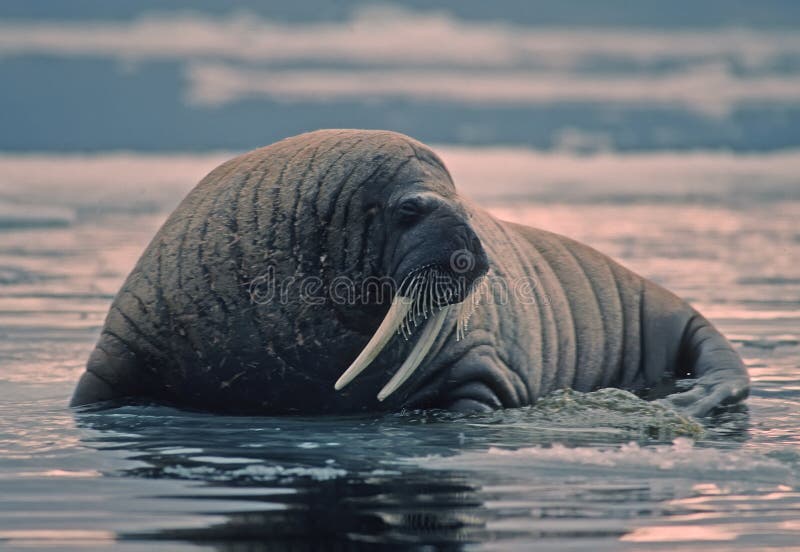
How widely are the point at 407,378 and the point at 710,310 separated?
6326mm

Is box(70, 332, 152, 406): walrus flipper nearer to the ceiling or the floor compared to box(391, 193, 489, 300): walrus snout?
nearer to the floor

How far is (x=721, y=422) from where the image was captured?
8.41 m

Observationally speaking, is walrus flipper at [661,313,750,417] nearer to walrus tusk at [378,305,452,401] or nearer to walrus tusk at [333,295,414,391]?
walrus tusk at [378,305,452,401]

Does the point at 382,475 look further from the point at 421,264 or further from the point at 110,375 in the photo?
the point at 110,375

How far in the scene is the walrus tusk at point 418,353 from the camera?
7.79m

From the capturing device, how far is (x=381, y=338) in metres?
7.75

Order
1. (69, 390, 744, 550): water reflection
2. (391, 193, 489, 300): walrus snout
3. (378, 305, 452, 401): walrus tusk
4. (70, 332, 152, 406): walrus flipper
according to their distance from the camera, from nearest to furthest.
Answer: (69, 390, 744, 550): water reflection → (391, 193, 489, 300): walrus snout → (378, 305, 452, 401): walrus tusk → (70, 332, 152, 406): walrus flipper

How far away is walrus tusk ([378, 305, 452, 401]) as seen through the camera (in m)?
7.79

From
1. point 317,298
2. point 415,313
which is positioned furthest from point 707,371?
point 317,298

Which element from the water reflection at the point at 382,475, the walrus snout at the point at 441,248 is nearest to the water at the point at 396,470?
the water reflection at the point at 382,475

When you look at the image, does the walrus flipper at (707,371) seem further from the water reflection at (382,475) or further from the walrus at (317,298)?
the water reflection at (382,475)

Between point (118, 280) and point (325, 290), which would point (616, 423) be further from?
point (118, 280)

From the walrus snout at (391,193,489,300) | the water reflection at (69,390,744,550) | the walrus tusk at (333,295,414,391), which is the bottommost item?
the water reflection at (69,390,744,550)

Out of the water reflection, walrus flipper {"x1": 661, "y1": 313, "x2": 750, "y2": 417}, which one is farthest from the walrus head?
walrus flipper {"x1": 661, "y1": 313, "x2": 750, "y2": 417}
